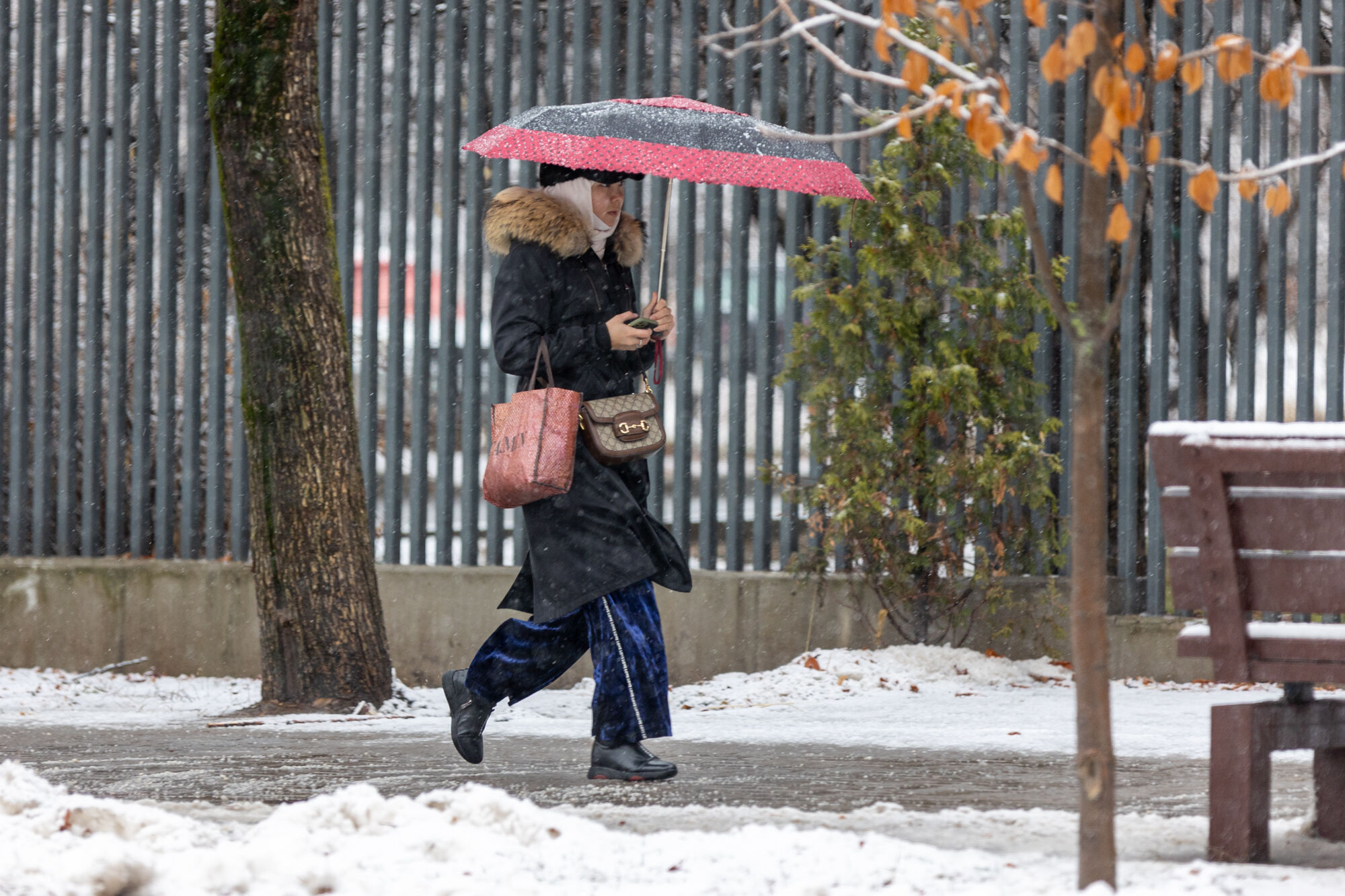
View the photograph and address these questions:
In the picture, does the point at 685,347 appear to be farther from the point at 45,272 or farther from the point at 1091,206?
the point at 1091,206

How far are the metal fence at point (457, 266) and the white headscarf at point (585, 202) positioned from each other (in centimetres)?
273

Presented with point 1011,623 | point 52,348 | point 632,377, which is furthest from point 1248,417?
point 52,348

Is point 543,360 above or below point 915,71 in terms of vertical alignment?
A: below

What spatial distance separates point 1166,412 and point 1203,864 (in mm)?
4409

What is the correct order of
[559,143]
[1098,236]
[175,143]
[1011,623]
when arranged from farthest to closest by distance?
[175,143]
[1011,623]
[559,143]
[1098,236]

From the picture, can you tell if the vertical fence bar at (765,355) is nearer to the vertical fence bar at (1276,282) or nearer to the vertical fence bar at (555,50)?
the vertical fence bar at (555,50)

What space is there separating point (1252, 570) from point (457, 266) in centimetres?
539

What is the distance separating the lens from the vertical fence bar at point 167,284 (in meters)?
8.58

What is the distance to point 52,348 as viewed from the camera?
8891mm

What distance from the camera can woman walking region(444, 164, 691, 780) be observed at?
467cm

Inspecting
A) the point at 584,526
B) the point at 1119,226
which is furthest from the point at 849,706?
the point at 1119,226

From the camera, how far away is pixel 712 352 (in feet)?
25.8

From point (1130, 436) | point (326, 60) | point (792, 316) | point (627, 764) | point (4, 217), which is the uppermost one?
point (326, 60)

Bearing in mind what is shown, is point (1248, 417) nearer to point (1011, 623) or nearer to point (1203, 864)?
point (1011, 623)
